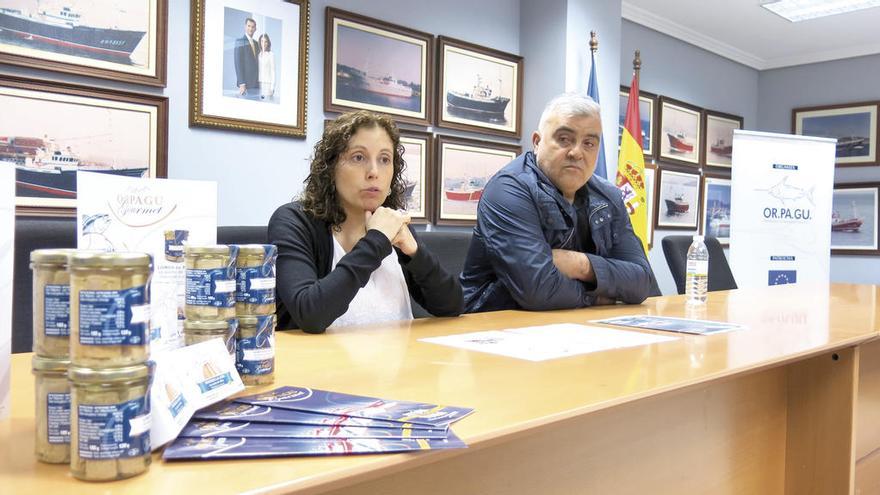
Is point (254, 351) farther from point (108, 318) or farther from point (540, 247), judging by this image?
point (540, 247)

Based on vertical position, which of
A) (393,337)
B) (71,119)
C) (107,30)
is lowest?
(393,337)

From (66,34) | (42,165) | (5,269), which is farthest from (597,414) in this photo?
(66,34)

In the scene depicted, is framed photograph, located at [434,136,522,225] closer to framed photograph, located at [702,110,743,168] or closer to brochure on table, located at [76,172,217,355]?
framed photograph, located at [702,110,743,168]

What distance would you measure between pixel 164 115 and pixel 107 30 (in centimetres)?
36

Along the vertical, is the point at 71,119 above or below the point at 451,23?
below

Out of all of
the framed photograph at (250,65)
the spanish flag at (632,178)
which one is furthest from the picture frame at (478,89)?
the framed photograph at (250,65)

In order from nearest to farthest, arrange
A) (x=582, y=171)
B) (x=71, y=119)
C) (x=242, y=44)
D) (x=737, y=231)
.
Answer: (x=582, y=171), (x=71, y=119), (x=242, y=44), (x=737, y=231)

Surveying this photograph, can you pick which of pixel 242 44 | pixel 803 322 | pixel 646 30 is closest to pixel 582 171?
pixel 803 322

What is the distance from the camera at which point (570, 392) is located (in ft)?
2.89

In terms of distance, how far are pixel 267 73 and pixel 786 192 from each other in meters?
3.56

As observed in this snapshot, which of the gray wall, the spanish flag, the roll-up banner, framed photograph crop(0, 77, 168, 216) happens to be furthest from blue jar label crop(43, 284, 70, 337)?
the gray wall

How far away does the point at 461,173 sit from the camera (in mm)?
3783

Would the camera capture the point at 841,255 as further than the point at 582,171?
Yes

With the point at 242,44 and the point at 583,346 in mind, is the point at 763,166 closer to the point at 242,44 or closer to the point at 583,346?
the point at 242,44
